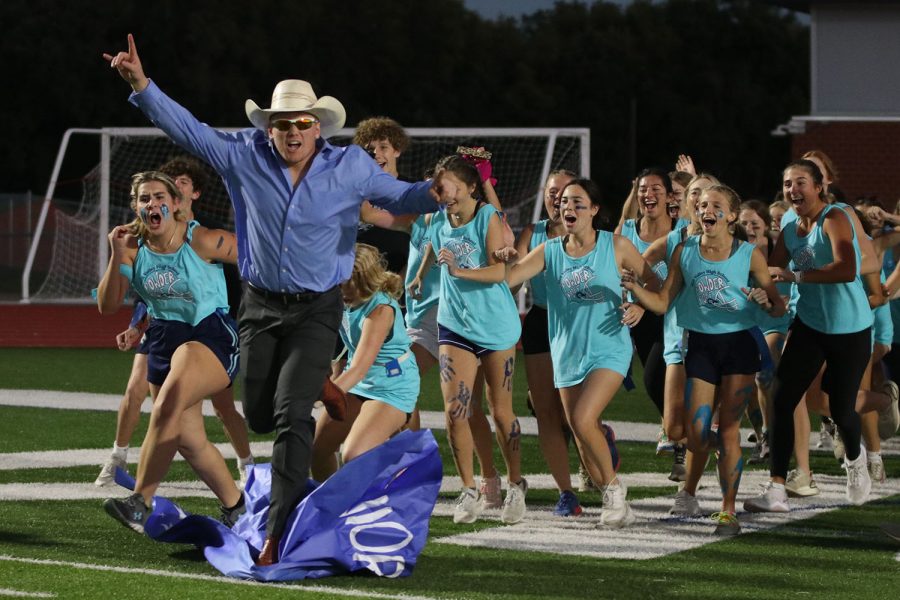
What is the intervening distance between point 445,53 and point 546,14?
49.4 ft

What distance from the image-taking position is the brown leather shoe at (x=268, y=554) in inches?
268

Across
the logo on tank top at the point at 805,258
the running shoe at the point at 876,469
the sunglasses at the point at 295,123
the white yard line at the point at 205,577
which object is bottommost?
the running shoe at the point at 876,469

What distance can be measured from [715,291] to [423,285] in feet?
5.98

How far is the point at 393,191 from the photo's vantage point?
7.16 metres

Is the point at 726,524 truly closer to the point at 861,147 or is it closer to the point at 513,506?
the point at 513,506

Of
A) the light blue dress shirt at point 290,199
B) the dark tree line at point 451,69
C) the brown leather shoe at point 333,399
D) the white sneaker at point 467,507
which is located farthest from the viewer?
the dark tree line at point 451,69

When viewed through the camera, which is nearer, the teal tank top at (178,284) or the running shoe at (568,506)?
the teal tank top at (178,284)

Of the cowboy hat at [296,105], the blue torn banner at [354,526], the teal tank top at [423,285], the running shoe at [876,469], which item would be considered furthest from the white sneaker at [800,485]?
the cowboy hat at [296,105]

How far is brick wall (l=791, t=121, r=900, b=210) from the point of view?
33844 millimetres

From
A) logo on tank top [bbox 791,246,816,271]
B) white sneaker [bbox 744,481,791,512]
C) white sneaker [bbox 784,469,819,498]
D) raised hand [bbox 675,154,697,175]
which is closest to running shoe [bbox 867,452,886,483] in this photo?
white sneaker [bbox 784,469,819,498]

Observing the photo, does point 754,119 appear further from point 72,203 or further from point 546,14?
point 72,203

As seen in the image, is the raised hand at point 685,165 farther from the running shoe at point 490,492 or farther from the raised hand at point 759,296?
the running shoe at point 490,492

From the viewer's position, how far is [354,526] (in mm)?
6875

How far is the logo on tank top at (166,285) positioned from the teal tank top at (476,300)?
4.90ft
